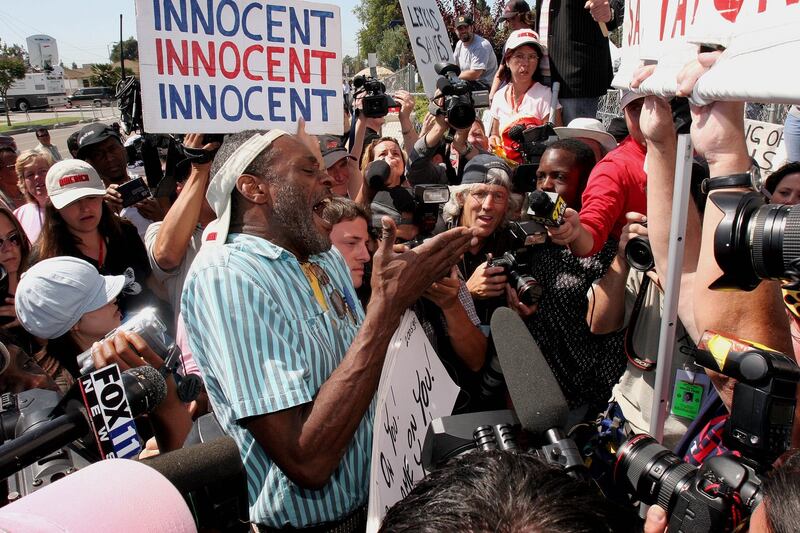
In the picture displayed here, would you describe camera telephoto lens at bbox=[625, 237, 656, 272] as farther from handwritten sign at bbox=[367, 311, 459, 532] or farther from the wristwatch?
handwritten sign at bbox=[367, 311, 459, 532]

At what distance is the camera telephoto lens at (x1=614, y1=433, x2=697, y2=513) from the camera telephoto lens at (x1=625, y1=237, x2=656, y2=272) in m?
0.88

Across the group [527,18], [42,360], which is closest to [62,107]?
[527,18]

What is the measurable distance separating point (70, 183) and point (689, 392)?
3.35 m

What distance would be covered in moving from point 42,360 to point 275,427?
1.37 m

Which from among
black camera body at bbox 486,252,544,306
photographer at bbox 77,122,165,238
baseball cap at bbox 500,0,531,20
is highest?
baseball cap at bbox 500,0,531,20

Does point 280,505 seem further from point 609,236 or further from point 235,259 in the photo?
point 609,236

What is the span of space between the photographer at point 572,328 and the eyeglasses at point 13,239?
245 centimetres

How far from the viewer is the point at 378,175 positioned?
12.3 ft

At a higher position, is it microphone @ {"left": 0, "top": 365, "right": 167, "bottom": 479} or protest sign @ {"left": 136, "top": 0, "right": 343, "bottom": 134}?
protest sign @ {"left": 136, "top": 0, "right": 343, "bottom": 134}

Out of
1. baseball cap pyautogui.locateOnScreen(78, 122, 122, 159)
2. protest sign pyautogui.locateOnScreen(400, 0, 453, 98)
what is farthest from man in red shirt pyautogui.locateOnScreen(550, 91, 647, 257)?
baseball cap pyautogui.locateOnScreen(78, 122, 122, 159)

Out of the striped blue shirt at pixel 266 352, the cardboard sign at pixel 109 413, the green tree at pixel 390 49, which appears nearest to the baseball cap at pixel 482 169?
the striped blue shirt at pixel 266 352

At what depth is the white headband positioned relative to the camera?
1.96 metres

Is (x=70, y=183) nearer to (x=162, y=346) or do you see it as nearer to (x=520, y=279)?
(x=162, y=346)

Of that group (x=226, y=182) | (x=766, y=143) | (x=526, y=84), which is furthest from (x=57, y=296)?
(x=766, y=143)
